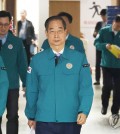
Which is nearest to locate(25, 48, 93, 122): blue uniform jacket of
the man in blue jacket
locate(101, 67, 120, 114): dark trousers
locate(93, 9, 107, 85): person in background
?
the man in blue jacket

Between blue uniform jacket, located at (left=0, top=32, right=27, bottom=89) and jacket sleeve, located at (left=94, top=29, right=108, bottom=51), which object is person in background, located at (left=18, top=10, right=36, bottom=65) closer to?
jacket sleeve, located at (left=94, top=29, right=108, bottom=51)

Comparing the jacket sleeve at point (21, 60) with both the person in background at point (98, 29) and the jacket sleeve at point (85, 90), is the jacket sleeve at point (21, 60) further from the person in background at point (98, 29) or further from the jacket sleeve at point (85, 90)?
the person in background at point (98, 29)

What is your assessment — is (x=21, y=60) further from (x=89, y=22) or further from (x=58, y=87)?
(x=89, y=22)

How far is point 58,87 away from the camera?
9.02 ft

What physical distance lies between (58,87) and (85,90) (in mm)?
206

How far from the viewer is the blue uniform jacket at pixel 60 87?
2754 mm

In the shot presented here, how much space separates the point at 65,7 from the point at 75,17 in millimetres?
496

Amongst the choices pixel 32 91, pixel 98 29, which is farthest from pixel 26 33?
pixel 32 91

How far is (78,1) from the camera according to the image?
13133 millimetres

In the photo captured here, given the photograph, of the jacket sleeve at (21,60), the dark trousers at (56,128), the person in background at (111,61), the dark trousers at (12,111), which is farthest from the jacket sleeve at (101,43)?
the dark trousers at (56,128)

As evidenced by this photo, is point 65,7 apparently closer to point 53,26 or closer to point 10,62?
point 10,62

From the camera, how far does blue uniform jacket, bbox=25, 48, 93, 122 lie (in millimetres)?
2754

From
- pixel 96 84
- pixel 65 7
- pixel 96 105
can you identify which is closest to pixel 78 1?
pixel 65 7

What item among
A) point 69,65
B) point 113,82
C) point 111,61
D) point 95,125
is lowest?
point 95,125
